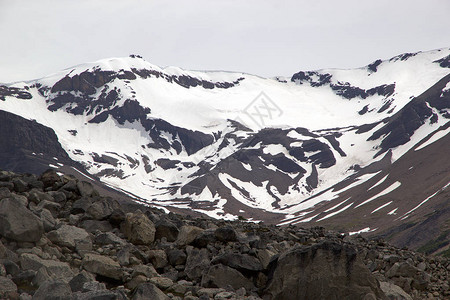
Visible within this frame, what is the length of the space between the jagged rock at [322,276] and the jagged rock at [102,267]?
524 cm

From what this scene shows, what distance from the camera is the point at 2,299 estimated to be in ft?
40.7

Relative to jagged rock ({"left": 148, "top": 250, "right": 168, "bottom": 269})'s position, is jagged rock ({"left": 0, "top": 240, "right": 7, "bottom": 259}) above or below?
above

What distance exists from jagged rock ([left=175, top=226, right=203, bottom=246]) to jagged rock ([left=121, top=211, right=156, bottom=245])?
110 centimetres

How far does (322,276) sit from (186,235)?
5817 millimetres

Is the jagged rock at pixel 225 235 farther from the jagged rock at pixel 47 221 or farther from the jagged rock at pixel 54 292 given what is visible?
the jagged rock at pixel 54 292

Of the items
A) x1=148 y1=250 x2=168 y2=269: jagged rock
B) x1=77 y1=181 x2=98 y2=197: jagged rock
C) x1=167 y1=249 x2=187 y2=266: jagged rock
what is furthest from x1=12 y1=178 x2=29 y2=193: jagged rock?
x1=167 y1=249 x2=187 y2=266: jagged rock

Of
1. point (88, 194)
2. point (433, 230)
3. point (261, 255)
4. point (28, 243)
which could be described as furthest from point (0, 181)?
point (433, 230)

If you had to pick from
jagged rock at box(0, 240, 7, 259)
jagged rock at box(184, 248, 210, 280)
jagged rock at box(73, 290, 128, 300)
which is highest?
jagged rock at box(0, 240, 7, 259)

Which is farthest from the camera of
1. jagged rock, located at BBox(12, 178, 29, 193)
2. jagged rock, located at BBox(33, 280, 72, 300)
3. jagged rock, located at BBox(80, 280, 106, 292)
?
jagged rock, located at BBox(12, 178, 29, 193)

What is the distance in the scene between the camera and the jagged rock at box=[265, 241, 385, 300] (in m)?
17.0

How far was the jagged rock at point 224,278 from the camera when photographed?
56.5 feet

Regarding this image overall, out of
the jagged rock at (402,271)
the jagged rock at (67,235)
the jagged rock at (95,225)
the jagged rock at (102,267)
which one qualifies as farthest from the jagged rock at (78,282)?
the jagged rock at (402,271)

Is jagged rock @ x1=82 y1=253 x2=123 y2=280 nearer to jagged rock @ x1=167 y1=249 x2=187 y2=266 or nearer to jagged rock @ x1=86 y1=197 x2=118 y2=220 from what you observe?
jagged rock @ x1=167 y1=249 x2=187 y2=266

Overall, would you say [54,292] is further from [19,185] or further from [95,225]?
[19,185]
